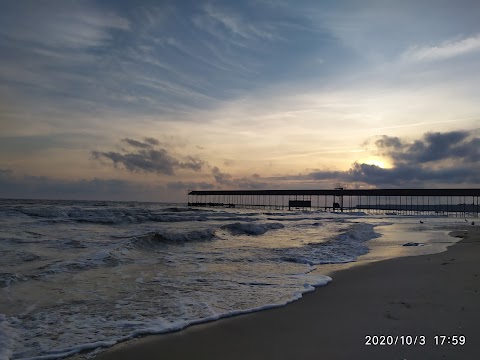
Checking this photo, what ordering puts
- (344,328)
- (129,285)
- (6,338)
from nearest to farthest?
(6,338), (344,328), (129,285)

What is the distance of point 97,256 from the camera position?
10.7 meters

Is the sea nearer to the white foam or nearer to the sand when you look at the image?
the white foam

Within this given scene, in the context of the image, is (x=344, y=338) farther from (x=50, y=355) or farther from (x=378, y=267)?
(x=378, y=267)

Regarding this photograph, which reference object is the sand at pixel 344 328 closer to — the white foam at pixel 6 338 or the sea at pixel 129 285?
the sea at pixel 129 285

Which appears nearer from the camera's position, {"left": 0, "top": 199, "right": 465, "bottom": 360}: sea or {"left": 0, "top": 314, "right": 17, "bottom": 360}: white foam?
{"left": 0, "top": 314, "right": 17, "bottom": 360}: white foam

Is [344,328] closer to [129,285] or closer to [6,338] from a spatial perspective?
[6,338]

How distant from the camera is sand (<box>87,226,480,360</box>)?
411 cm

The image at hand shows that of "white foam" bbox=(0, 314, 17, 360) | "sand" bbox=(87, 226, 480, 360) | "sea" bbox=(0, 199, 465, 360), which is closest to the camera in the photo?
"sand" bbox=(87, 226, 480, 360)

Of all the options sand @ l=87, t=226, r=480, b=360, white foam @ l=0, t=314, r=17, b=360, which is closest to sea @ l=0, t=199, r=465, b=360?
white foam @ l=0, t=314, r=17, b=360

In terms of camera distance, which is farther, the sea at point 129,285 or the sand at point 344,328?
the sea at point 129,285

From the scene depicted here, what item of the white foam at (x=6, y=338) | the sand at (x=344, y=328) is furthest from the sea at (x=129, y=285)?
the sand at (x=344, y=328)

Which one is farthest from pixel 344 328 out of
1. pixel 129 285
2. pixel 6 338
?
pixel 129 285

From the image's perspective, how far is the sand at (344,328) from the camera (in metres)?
4.11

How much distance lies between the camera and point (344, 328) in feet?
16.2
